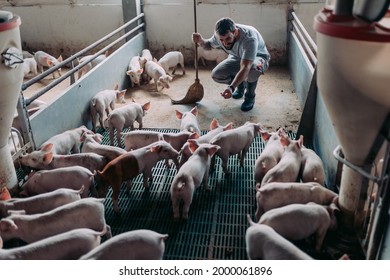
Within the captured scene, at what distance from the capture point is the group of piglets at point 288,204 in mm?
2482

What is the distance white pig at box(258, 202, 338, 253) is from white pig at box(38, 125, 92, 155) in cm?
213

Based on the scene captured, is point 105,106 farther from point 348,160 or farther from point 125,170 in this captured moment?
point 348,160

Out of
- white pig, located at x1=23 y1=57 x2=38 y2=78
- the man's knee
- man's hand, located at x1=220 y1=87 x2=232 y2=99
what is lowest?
white pig, located at x1=23 y1=57 x2=38 y2=78

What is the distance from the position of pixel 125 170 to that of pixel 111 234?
0.55 meters

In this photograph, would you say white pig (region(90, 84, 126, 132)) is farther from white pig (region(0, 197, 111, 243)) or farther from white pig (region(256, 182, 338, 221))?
white pig (region(256, 182, 338, 221))

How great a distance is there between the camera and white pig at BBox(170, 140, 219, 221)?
321 cm

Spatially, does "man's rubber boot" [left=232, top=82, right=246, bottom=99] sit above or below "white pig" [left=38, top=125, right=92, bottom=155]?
below

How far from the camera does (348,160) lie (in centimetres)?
261

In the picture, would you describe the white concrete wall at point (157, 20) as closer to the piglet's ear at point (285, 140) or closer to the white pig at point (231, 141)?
the white pig at point (231, 141)

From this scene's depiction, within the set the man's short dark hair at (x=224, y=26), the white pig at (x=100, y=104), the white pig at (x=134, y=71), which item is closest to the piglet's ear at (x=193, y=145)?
the white pig at (x=100, y=104)

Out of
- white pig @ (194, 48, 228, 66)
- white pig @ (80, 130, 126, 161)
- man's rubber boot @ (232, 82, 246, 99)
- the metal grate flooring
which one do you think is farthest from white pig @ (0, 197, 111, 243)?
white pig @ (194, 48, 228, 66)

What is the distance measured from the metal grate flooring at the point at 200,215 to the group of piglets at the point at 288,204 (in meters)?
0.26

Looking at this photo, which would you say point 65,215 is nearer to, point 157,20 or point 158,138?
point 158,138
